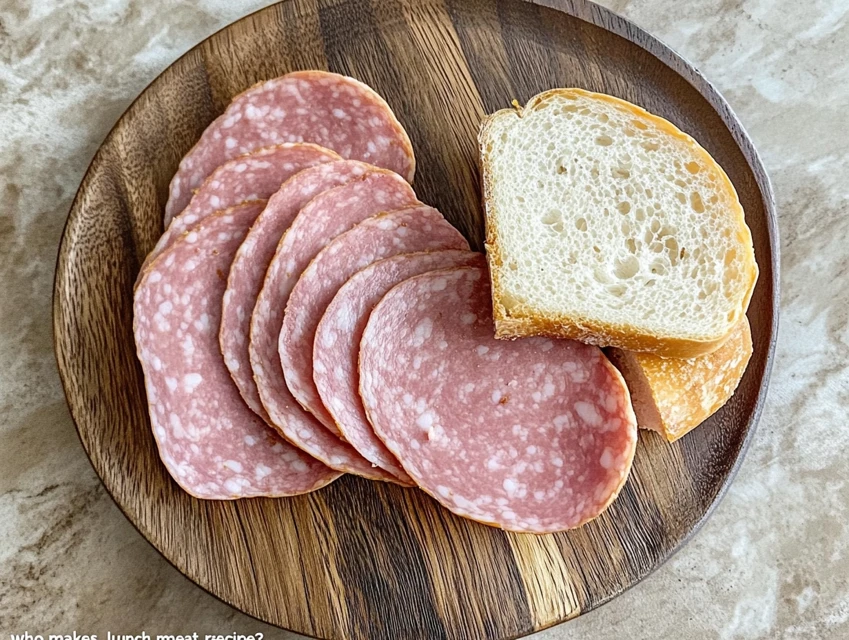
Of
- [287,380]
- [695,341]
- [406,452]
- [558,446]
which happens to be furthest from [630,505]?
[287,380]

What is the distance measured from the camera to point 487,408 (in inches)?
75.9

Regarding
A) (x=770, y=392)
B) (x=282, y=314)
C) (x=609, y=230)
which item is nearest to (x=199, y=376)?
(x=282, y=314)

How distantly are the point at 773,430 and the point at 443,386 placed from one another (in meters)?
1.17

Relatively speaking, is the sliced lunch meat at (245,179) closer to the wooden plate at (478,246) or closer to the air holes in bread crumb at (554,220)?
the wooden plate at (478,246)

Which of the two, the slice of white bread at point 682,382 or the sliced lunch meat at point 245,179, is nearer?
the slice of white bread at point 682,382

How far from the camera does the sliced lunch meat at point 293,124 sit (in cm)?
209

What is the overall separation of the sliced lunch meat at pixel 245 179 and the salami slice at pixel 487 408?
1.62 ft

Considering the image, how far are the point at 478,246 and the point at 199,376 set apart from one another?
89 centimetres

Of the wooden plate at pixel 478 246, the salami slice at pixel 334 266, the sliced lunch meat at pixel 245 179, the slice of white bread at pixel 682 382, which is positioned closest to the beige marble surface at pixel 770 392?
the wooden plate at pixel 478 246

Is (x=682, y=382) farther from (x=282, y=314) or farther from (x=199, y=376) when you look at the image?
(x=199, y=376)

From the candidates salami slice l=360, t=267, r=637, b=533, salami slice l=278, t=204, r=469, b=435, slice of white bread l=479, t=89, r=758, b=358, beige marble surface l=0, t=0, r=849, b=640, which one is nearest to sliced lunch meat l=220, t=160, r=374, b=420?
salami slice l=278, t=204, r=469, b=435

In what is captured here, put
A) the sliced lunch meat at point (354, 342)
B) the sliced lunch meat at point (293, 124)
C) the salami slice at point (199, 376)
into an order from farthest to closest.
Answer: the sliced lunch meat at point (293, 124)
the salami slice at point (199, 376)
the sliced lunch meat at point (354, 342)

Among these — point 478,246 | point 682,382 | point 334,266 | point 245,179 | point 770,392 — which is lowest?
point 770,392

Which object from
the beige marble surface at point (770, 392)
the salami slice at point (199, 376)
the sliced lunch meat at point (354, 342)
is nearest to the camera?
the sliced lunch meat at point (354, 342)
